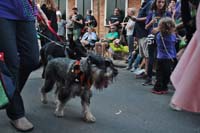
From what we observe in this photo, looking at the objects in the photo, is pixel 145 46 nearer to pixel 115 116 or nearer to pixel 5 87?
pixel 115 116

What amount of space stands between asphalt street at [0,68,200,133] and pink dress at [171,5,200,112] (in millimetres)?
2735

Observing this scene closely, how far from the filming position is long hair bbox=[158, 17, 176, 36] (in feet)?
23.2

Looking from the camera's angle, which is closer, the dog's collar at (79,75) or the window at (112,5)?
the dog's collar at (79,75)

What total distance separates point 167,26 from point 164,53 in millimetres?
505

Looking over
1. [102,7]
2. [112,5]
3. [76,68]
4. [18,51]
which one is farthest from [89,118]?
[102,7]

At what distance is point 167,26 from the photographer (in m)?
7.11

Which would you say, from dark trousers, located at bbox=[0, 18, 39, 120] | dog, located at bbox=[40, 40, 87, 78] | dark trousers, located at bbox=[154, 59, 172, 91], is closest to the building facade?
dark trousers, located at bbox=[154, 59, 172, 91]

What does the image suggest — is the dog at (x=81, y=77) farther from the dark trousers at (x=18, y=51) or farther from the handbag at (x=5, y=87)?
the handbag at (x=5, y=87)

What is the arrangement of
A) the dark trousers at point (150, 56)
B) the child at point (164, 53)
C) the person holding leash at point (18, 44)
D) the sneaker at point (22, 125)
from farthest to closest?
the dark trousers at point (150, 56), the child at point (164, 53), the sneaker at point (22, 125), the person holding leash at point (18, 44)

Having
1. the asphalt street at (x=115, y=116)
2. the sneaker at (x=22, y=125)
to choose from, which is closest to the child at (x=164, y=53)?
the asphalt street at (x=115, y=116)

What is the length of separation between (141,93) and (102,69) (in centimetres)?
262

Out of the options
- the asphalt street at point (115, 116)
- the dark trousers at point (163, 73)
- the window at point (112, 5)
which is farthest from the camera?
the window at point (112, 5)

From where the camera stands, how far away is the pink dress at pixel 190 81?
225 cm

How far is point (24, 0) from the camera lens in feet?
14.8
